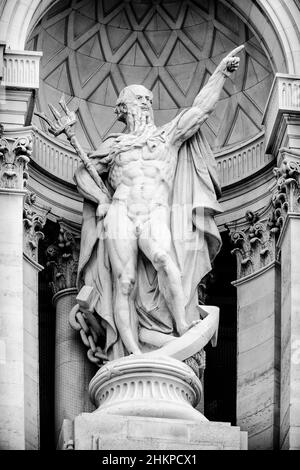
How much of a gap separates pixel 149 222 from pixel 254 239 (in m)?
1.91

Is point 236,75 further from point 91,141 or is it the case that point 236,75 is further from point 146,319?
point 146,319

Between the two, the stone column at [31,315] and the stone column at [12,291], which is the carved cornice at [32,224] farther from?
the stone column at [12,291]

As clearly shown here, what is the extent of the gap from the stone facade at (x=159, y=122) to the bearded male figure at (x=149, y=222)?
29.8 inches

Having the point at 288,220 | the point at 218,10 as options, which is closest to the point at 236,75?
the point at 218,10

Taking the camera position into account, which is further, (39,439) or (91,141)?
(91,141)

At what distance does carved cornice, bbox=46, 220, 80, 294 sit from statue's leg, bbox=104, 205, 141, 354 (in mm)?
1434

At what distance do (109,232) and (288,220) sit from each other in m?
2.21

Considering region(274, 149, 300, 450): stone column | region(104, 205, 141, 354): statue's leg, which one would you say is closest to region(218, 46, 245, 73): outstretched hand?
region(274, 149, 300, 450): stone column

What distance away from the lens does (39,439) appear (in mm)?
29859

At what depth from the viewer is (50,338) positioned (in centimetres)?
3144

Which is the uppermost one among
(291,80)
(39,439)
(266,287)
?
(291,80)

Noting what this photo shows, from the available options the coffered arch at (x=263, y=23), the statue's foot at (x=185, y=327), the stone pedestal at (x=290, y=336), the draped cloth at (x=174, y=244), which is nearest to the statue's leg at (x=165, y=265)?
the statue's foot at (x=185, y=327)

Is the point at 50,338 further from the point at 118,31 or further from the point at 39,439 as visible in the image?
the point at 118,31

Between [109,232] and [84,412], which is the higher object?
[109,232]
